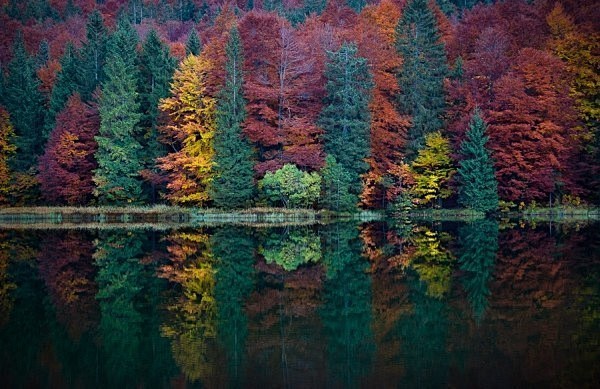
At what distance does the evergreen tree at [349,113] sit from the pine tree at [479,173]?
6588mm

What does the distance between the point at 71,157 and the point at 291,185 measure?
54.1 feet

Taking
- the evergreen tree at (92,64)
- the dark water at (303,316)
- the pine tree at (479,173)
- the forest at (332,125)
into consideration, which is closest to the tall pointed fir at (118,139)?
the forest at (332,125)

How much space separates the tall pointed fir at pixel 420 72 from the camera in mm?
52738

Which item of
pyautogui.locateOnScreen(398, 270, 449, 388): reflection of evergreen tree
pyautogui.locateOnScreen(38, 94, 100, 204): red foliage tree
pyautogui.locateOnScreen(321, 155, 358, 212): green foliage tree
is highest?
pyautogui.locateOnScreen(38, 94, 100, 204): red foliage tree

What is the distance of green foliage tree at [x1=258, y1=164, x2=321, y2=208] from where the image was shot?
46.2 meters

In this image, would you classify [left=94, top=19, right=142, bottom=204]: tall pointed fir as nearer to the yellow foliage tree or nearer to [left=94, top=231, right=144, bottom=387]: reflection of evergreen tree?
the yellow foliage tree

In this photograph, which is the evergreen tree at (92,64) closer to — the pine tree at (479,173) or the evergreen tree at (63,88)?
the evergreen tree at (63,88)

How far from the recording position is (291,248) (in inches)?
1105

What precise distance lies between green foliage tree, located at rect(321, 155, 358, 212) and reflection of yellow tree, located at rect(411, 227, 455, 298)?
1378 cm

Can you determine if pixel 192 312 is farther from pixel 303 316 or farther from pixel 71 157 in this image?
pixel 71 157

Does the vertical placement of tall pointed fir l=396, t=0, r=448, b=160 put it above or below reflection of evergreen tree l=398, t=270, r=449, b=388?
above

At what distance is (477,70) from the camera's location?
167ft

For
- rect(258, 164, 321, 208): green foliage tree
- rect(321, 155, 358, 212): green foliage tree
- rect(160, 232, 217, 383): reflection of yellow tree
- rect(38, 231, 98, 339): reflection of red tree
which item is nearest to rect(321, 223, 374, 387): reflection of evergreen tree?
rect(160, 232, 217, 383): reflection of yellow tree

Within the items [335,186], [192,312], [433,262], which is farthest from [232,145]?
[192,312]
